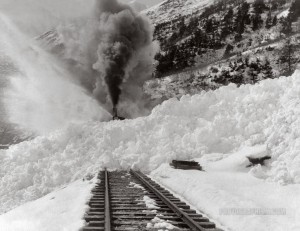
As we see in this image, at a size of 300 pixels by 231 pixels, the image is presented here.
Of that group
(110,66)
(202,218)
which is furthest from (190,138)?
(110,66)

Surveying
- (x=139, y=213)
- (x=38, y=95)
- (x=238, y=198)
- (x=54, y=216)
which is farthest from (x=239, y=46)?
(x=54, y=216)

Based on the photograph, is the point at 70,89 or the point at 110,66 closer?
the point at 110,66

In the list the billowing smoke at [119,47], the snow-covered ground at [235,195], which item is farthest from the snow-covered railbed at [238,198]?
the billowing smoke at [119,47]

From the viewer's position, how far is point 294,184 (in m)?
9.09

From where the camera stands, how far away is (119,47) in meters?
32.3

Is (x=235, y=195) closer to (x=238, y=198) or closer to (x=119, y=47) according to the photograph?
(x=238, y=198)

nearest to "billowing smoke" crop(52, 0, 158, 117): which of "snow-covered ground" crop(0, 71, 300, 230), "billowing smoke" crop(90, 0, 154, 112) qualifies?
"billowing smoke" crop(90, 0, 154, 112)

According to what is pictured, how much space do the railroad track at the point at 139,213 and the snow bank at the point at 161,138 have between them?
13.8 feet

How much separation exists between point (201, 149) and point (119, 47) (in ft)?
63.7

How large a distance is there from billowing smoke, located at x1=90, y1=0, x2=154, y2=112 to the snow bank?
1352 cm

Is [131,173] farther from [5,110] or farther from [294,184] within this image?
[5,110]

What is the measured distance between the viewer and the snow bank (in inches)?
544

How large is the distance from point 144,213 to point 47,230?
180 centimetres

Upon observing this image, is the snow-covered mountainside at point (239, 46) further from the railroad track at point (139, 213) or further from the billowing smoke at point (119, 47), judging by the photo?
the railroad track at point (139, 213)
